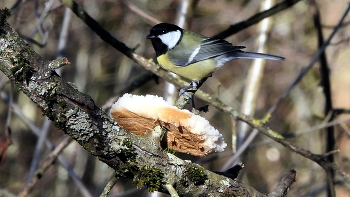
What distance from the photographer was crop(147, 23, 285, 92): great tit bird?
2.41 meters

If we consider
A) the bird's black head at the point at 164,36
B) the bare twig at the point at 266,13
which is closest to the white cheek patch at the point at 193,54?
the bird's black head at the point at 164,36

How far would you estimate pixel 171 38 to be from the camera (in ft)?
8.04

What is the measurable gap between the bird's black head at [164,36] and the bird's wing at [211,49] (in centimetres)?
16

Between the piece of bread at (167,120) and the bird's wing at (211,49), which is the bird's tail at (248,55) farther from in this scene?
the piece of bread at (167,120)

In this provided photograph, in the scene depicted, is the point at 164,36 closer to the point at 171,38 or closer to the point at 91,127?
the point at 171,38

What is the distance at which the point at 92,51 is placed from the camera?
5781 millimetres

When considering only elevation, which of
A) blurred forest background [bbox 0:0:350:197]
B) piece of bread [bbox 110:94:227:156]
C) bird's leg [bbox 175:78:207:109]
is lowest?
piece of bread [bbox 110:94:227:156]

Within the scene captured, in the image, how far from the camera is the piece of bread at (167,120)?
1.08 meters

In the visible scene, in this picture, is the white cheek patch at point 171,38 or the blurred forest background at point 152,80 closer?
the white cheek patch at point 171,38

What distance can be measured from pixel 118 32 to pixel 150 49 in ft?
1.86

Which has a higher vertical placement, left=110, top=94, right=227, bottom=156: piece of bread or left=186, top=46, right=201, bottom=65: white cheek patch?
left=186, top=46, right=201, bottom=65: white cheek patch

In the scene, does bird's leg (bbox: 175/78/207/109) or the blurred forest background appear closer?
bird's leg (bbox: 175/78/207/109)

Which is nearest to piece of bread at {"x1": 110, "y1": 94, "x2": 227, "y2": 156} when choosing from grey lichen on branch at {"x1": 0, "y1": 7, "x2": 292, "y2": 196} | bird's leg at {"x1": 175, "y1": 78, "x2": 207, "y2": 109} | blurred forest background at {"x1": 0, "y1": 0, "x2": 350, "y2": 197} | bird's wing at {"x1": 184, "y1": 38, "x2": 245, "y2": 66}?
grey lichen on branch at {"x1": 0, "y1": 7, "x2": 292, "y2": 196}

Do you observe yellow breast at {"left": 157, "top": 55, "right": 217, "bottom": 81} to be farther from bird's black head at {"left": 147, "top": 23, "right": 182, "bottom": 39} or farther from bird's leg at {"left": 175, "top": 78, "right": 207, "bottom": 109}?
bird's leg at {"left": 175, "top": 78, "right": 207, "bottom": 109}
